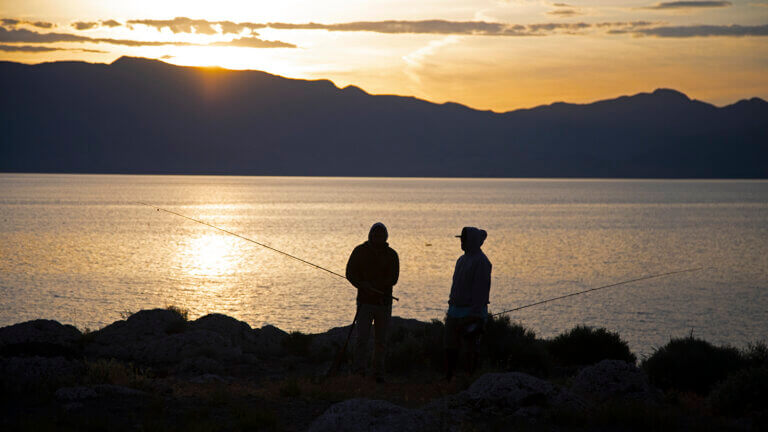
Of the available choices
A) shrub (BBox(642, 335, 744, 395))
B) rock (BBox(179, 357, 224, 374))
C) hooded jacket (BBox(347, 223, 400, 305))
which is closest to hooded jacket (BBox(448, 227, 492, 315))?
hooded jacket (BBox(347, 223, 400, 305))

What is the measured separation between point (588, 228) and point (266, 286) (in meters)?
49.7

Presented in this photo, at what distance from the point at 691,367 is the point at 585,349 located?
8.86ft

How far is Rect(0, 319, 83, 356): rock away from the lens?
11500mm

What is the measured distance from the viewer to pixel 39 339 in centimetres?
1289

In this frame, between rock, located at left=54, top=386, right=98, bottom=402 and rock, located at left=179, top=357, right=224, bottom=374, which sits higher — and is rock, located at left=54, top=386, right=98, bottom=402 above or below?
above

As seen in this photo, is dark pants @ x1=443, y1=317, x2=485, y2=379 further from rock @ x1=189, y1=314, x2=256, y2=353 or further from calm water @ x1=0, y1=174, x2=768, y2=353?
calm water @ x1=0, y1=174, x2=768, y2=353

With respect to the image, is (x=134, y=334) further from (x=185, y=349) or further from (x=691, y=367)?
(x=691, y=367)

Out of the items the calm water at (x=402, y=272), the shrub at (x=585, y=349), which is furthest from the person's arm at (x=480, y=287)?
the calm water at (x=402, y=272)

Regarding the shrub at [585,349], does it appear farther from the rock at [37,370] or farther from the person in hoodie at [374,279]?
the rock at [37,370]

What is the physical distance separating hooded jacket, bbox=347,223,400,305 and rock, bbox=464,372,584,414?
221 centimetres

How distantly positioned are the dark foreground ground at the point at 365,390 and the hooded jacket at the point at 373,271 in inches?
44.4

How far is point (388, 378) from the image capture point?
1121 cm

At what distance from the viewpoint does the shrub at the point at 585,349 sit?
1410 cm

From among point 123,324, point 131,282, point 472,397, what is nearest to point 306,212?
point 131,282
